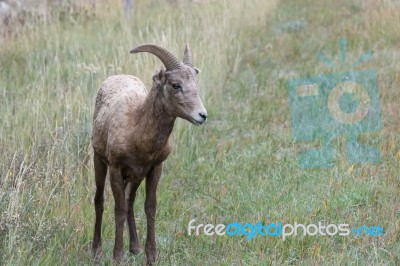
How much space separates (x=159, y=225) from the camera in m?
6.03

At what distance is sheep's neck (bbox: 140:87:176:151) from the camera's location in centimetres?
495

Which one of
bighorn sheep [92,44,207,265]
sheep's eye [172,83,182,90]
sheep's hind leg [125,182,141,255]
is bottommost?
sheep's hind leg [125,182,141,255]

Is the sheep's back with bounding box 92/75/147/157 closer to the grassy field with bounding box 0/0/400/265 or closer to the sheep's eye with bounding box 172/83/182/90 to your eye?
the sheep's eye with bounding box 172/83/182/90

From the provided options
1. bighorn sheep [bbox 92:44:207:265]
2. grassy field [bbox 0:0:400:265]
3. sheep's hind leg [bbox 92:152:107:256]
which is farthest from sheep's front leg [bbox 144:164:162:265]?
sheep's hind leg [bbox 92:152:107:256]

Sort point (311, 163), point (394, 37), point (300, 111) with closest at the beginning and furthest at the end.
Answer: point (311, 163)
point (300, 111)
point (394, 37)

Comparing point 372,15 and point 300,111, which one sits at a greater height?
point 372,15

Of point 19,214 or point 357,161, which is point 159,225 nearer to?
point 19,214

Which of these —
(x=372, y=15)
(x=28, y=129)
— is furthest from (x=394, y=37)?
(x=28, y=129)

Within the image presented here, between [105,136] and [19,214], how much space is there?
2.85 feet

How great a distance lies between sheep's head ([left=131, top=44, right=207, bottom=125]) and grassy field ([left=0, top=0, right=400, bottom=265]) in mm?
1211

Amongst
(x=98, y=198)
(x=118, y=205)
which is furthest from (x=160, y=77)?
(x=98, y=198)

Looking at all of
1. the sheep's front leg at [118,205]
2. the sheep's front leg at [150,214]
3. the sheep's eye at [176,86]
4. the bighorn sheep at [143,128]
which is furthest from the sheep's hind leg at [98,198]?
the sheep's eye at [176,86]

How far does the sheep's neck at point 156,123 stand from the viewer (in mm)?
4945

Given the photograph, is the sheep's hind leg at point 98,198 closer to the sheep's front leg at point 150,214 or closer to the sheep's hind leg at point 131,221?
the sheep's hind leg at point 131,221
